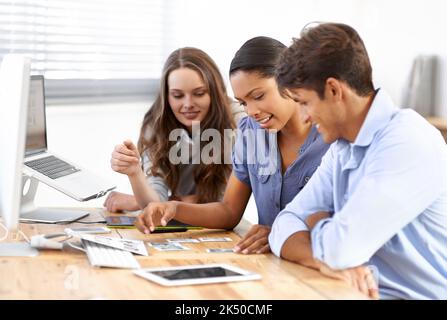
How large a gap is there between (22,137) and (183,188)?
1.39m

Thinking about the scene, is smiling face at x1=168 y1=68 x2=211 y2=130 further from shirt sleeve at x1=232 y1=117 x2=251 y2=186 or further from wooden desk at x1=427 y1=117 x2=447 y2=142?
wooden desk at x1=427 y1=117 x2=447 y2=142

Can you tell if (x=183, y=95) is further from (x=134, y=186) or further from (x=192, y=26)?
(x=192, y=26)

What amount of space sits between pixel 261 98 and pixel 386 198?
0.75 meters

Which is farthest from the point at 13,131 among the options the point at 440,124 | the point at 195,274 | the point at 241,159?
the point at 440,124

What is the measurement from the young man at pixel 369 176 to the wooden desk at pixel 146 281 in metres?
0.08

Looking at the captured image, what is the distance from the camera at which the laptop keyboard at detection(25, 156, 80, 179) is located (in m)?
2.40

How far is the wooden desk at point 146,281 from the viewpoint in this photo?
4.98 ft

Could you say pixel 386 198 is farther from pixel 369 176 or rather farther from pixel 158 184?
pixel 158 184

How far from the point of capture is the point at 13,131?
1.64m

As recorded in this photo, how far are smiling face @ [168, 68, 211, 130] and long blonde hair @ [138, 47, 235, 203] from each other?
2 centimetres

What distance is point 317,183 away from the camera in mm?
1979

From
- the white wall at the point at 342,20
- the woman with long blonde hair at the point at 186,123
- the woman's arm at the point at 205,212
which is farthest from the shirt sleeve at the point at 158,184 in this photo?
the white wall at the point at 342,20

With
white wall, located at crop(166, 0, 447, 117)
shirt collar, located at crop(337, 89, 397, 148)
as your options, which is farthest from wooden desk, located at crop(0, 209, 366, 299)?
white wall, located at crop(166, 0, 447, 117)

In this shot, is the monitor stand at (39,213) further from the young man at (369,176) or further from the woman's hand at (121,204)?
the young man at (369,176)
